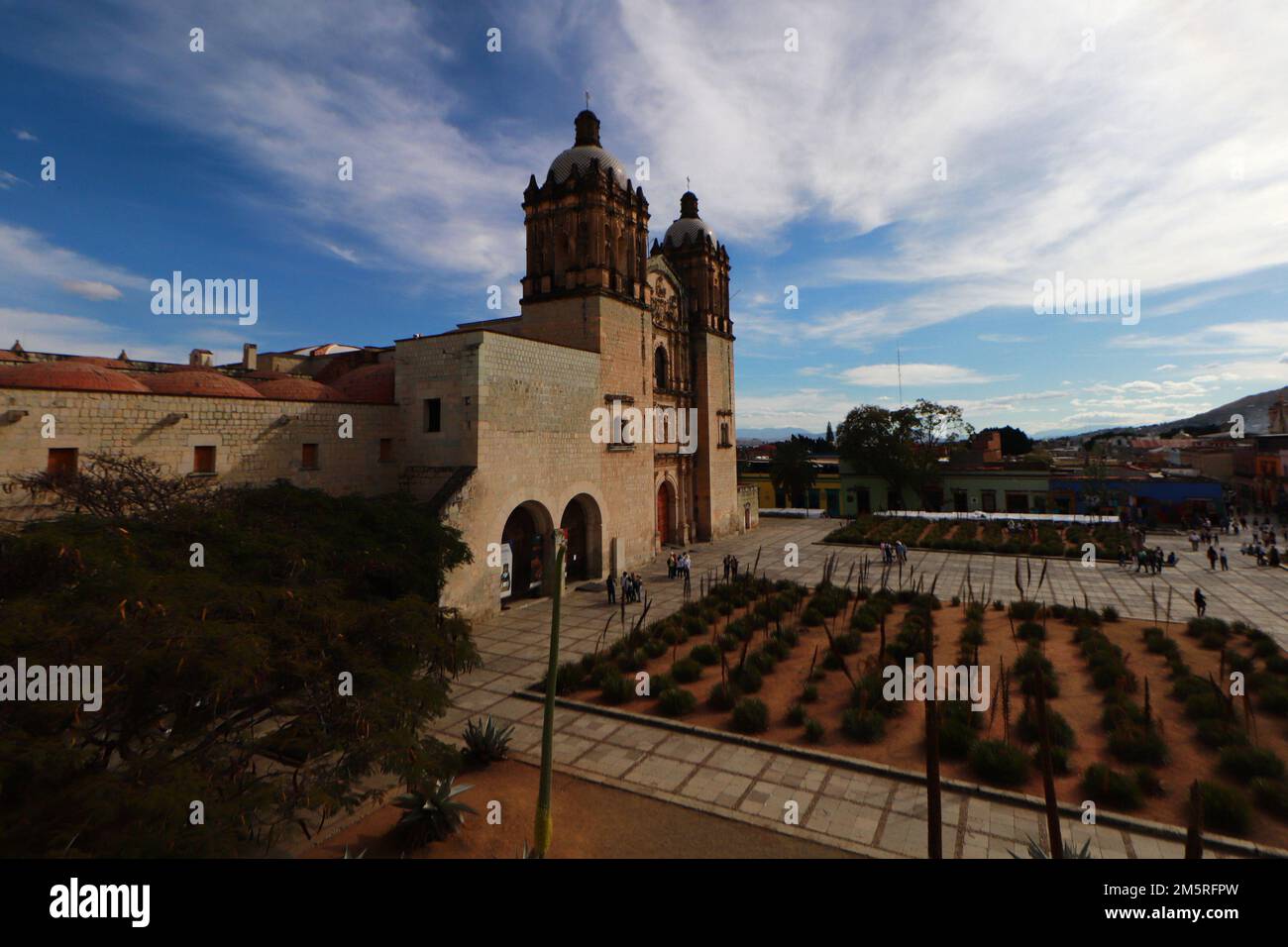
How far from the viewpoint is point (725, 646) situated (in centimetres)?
1593

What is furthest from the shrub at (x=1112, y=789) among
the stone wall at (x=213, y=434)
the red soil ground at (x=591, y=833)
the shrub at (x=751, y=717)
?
the stone wall at (x=213, y=434)

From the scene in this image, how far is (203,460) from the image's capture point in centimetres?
1538

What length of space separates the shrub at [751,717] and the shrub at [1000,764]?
368 cm

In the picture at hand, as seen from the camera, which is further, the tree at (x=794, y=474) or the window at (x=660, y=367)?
the tree at (x=794, y=474)

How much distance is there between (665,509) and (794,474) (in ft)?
72.8

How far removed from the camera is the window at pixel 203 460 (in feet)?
49.8

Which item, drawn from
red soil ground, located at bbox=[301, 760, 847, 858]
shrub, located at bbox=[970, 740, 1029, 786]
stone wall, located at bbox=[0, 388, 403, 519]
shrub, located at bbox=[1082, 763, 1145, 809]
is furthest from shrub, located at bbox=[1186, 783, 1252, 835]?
stone wall, located at bbox=[0, 388, 403, 519]

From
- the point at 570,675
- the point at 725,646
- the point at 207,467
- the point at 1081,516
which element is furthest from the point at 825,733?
the point at 1081,516

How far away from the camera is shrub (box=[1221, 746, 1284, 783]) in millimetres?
9344

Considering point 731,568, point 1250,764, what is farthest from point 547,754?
point 731,568

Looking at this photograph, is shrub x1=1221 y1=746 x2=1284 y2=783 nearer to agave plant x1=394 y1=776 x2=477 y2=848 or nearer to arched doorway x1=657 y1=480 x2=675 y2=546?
agave plant x1=394 y1=776 x2=477 y2=848

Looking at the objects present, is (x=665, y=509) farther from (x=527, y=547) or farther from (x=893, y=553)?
(x=527, y=547)

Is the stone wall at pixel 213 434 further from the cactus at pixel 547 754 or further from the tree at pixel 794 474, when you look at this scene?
the tree at pixel 794 474

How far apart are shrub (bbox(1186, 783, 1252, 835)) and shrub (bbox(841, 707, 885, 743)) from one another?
4539 mm
